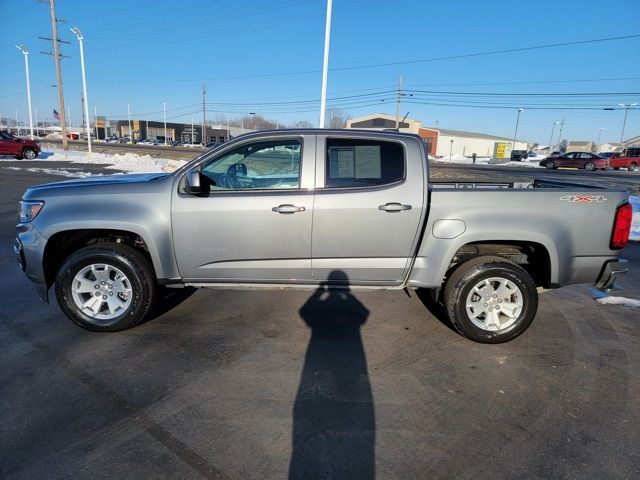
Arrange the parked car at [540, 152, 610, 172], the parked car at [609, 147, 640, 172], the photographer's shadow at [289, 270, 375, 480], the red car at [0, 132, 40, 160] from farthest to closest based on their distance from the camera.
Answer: the parked car at [609, 147, 640, 172]
the parked car at [540, 152, 610, 172]
the red car at [0, 132, 40, 160]
the photographer's shadow at [289, 270, 375, 480]

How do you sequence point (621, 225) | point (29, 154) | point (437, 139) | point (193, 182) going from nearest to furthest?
point (193, 182) < point (621, 225) < point (29, 154) < point (437, 139)

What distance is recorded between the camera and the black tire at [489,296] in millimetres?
4043

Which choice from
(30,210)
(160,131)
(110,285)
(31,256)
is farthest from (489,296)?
(160,131)

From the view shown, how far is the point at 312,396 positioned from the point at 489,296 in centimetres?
204

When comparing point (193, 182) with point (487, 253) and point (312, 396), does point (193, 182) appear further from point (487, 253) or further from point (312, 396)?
point (487, 253)

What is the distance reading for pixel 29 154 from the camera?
28.2 meters

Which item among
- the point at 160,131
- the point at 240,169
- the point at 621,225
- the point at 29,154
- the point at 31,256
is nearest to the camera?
the point at 621,225

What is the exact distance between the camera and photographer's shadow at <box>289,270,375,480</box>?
2494mm

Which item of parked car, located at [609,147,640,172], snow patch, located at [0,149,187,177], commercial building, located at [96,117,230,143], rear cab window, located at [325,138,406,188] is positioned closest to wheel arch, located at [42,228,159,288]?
rear cab window, located at [325,138,406,188]

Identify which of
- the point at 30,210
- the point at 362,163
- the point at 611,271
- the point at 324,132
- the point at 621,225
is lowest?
the point at 611,271

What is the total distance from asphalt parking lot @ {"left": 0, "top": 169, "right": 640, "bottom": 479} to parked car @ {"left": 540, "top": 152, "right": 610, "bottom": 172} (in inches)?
1610

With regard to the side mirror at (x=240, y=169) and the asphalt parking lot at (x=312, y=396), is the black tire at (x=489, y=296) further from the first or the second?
the side mirror at (x=240, y=169)

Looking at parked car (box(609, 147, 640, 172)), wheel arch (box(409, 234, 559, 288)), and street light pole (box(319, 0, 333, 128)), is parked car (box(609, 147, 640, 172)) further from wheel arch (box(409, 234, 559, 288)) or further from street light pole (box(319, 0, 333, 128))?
wheel arch (box(409, 234, 559, 288))

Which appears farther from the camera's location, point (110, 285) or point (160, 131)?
point (160, 131)
